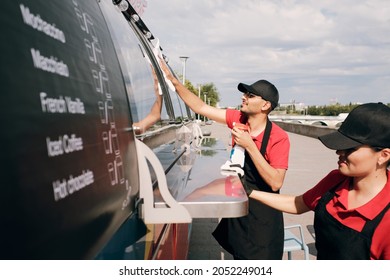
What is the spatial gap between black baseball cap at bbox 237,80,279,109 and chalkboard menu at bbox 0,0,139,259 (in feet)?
5.39

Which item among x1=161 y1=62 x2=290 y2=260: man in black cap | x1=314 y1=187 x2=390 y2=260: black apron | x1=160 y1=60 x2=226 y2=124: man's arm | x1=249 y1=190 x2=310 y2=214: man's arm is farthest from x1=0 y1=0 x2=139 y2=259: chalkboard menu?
x1=160 y1=60 x2=226 y2=124: man's arm

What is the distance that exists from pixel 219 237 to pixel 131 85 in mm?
1760

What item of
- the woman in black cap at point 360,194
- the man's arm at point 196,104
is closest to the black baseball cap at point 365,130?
the woman in black cap at point 360,194

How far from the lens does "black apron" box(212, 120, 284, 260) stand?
9.22ft

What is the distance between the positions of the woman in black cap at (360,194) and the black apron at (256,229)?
32.7 inches

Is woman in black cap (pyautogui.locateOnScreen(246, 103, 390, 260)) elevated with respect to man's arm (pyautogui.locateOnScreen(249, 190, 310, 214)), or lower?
elevated

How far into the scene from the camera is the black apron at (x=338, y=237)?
67.0 inches

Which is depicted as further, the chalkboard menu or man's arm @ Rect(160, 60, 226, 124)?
man's arm @ Rect(160, 60, 226, 124)

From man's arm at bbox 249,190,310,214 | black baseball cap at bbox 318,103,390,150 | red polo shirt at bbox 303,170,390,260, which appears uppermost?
black baseball cap at bbox 318,103,390,150

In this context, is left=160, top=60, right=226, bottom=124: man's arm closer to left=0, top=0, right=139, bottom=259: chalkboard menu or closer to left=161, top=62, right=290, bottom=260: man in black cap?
left=161, top=62, right=290, bottom=260: man in black cap

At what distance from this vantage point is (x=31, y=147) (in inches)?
32.1

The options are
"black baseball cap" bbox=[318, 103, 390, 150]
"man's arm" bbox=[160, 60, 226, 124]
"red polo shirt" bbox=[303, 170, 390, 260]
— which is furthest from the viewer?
"man's arm" bbox=[160, 60, 226, 124]

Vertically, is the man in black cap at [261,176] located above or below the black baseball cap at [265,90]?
below

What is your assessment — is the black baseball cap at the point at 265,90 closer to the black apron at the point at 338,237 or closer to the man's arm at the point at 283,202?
the man's arm at the point at 283,202
